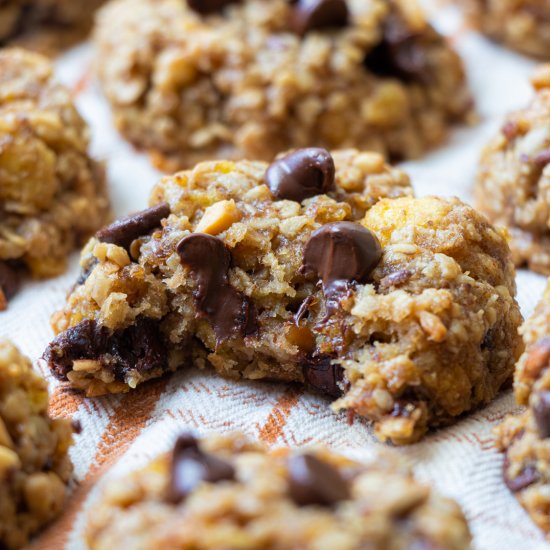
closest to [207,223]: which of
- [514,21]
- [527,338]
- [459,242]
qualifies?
[459,242]

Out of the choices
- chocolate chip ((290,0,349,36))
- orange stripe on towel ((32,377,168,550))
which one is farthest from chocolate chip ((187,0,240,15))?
orange stripe on towel ((32,377,168,550))

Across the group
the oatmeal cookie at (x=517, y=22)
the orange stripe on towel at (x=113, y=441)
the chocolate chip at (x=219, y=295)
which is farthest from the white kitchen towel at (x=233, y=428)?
the oatmeal cookie at (x=517, y=22)

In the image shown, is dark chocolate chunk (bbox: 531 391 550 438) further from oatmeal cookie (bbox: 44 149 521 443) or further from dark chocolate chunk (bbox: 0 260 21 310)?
dark chocolate chunk (bbox: 0 260 21 310)

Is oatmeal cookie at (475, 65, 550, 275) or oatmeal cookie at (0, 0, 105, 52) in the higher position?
oatmeal cookie at (0, 0, 105, 52)

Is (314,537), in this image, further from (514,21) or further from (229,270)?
(514,21)

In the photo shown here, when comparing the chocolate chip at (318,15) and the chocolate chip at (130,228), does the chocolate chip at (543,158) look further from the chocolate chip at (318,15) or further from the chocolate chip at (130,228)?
the chocolate chip at (130,228)

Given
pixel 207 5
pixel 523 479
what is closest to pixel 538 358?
pixel 523 479
